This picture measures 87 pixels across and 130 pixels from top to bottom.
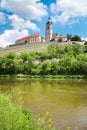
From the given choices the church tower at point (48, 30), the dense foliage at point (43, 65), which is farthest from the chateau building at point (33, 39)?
the dense foliage at point (43, 65)

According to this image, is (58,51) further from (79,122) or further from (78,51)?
(79,122)

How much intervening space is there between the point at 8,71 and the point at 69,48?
29.5m

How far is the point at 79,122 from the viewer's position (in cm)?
1598

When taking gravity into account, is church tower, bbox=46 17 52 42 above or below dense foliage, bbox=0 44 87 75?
above

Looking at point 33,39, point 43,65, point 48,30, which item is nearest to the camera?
point 43,65

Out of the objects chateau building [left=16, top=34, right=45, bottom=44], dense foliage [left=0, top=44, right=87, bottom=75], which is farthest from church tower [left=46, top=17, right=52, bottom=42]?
dense foliage [left=0, top=44, right=87, bottom=75]

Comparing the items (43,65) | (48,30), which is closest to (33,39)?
(48,30)

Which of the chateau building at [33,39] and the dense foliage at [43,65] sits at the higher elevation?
the chateau building at [33,39]

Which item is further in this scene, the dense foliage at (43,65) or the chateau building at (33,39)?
the chateau building at (33,39)

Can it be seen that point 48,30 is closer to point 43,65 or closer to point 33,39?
point 33,39

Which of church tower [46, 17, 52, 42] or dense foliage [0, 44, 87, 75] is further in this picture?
church tower [46, 17, 52, 42]

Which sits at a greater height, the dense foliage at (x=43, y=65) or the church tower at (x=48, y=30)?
the church tower at (x=48, y=30)

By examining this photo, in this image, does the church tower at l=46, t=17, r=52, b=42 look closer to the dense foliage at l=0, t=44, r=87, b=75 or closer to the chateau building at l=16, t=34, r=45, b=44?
the chateau building at l=16, t=34, r=45, b=44

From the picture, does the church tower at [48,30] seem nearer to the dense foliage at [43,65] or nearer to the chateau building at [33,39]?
the chateau building at [33,39]
